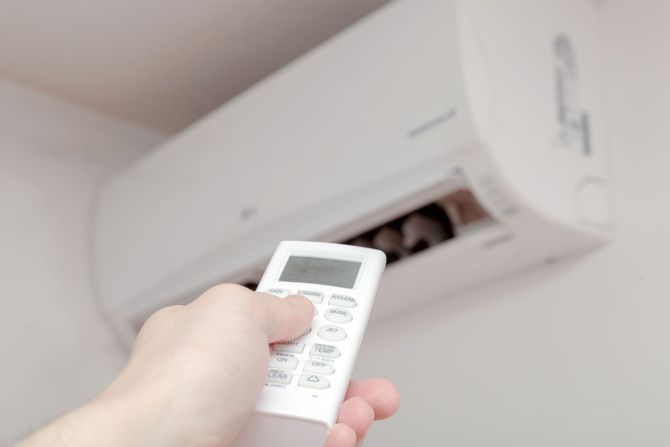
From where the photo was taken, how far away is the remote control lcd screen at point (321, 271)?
0.55 m

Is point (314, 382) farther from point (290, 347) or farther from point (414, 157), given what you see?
point (414, 157)

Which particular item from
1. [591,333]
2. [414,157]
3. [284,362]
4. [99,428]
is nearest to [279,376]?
[284,362]

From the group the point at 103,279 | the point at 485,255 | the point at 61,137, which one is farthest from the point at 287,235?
the point at 61,137

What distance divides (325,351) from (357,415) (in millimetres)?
54

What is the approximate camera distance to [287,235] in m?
0.89

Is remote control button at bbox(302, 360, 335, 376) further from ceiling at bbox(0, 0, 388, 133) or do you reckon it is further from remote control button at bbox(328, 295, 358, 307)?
ceiling at bbox(0, 0, 388, 133)

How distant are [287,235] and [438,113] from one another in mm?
254

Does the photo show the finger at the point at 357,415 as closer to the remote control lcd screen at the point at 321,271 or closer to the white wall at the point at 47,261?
the remote control lcd screen at the point at 321,271

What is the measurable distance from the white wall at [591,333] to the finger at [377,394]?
31 cm

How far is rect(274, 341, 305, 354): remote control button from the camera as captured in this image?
50cm

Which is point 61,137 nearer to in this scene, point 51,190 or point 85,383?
point 51,190

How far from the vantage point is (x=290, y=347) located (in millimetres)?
502

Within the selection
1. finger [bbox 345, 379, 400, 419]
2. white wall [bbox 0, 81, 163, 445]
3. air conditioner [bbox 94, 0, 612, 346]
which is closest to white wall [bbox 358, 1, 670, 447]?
air conditioner [bbox 94, 0, 612, 346]

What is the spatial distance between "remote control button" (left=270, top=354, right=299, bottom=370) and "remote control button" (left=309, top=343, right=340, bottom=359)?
0.04ft
